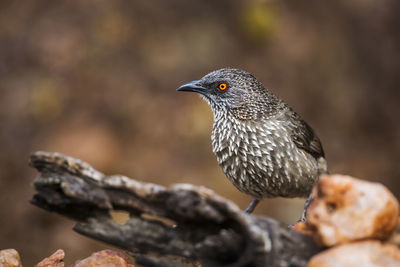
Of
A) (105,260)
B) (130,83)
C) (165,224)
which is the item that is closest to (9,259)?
(105,260)

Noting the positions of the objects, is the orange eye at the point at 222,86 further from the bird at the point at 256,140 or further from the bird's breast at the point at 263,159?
the bird's breast at the point at 263,159

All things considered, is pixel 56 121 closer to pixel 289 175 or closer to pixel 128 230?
pixel 289 175

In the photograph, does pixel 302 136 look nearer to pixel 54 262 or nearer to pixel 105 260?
pixel 105 260

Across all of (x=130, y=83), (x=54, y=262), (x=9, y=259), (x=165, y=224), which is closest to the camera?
(x=165, y=224)

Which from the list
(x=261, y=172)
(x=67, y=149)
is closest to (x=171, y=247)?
(x=261, y=172)

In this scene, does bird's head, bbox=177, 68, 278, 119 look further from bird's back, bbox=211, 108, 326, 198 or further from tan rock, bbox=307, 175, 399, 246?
tan rock, bbox=307, 175, 399, 246

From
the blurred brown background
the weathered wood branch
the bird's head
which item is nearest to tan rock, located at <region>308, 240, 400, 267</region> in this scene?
the weathered wood branch
